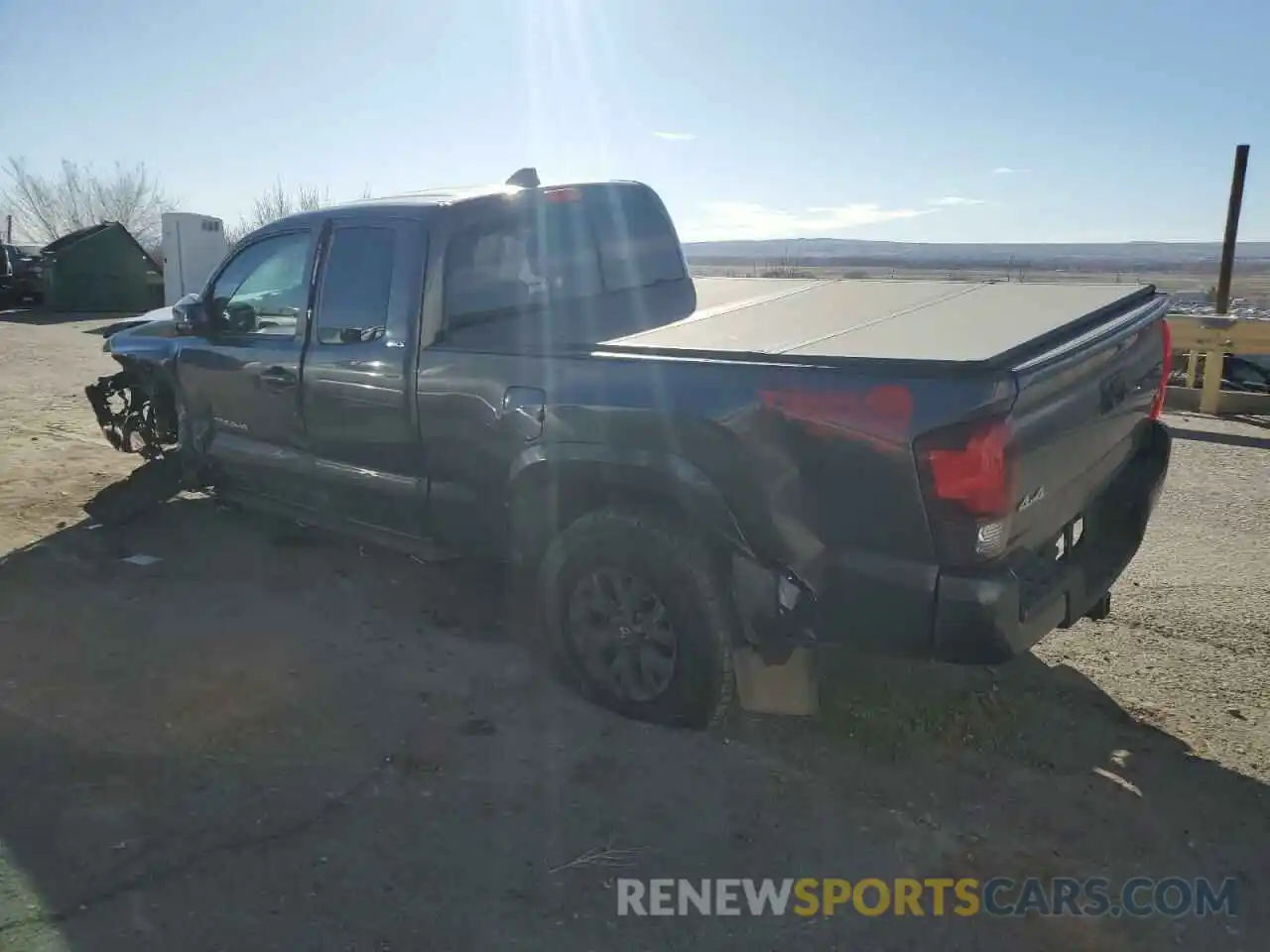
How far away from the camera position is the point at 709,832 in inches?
123

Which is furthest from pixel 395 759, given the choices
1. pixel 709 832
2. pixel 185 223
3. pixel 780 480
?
pixel 185 223

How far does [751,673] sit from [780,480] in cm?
76

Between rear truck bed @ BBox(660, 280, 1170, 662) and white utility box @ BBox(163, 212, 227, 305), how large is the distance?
2245 cm

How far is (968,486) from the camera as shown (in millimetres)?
2842

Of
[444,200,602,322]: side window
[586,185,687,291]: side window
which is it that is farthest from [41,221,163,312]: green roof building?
[444,200,602,322]: side window

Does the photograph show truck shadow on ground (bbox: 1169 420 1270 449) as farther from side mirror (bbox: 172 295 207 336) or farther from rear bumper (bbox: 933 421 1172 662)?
side mirror (bbox: 172 295 207 336)

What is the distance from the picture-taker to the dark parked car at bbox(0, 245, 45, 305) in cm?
2411

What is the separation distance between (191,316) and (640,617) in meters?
3.43

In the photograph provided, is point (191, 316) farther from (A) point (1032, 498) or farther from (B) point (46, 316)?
(B) point (46, 316)

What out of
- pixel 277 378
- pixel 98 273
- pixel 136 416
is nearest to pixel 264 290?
pixel 277 378

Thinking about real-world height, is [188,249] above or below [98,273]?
above

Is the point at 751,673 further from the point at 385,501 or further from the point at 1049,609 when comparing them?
the point at 385,501

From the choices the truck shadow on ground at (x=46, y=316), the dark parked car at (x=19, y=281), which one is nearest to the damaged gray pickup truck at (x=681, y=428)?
the truck shadow on ground at (x=46, y=316)

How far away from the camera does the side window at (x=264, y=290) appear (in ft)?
16.4
